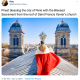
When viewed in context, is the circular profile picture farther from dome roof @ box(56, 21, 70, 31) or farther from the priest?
dome roof @ box(56, 21, 70, 31)

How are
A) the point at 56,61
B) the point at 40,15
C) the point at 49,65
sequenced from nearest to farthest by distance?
the point at 49,65 → the point at 56,61 → the point at 40,15

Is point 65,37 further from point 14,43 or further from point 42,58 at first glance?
point 42,58

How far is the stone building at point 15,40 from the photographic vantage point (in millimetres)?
23406

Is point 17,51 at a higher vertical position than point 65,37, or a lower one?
lower

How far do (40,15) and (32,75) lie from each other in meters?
3.86

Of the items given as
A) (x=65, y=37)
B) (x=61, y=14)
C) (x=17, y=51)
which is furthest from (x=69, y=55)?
(x=61, y=14)

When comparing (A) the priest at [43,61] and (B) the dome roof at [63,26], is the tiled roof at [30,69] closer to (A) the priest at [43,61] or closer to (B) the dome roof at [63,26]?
(A) the priest at [43,61]

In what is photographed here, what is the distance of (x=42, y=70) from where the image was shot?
4.41m

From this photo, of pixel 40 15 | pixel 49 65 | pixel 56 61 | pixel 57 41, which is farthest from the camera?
pixel 57 41

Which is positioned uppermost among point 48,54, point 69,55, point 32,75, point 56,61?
point 48,54

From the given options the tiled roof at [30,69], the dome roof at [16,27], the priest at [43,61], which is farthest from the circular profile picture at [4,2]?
the dome roof at [16,27]

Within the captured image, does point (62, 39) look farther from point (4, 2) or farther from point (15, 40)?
point (4, 2)

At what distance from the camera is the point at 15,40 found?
938 inches

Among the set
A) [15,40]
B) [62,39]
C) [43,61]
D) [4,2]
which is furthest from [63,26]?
[43,61]
